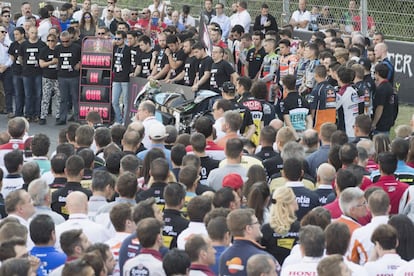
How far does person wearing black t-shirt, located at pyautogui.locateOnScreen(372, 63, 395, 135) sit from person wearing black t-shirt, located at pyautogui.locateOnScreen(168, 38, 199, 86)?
3648 mm

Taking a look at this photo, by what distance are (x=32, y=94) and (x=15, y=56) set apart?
32.0 inches

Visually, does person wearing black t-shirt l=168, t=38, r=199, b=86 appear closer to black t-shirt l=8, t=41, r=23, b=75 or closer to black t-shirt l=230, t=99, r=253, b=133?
black t-shirt l=8, t=41, r=23, b=75

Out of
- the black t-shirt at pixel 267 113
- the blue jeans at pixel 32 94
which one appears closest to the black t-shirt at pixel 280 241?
the black t-shirt at pixel 267 113

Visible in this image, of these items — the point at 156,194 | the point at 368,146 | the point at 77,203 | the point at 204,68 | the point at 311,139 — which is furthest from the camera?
the point at 204,68

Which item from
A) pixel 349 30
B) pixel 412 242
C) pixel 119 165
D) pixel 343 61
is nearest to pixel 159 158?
pixel 119 165

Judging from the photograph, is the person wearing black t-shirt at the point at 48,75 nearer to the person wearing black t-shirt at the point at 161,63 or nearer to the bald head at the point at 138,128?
the person wearing black t-shirt at the point at 161,63

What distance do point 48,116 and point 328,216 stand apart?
538 inches

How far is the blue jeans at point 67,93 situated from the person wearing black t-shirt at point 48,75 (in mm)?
154

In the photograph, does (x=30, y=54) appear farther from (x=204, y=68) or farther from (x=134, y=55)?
(x=204, y=68)

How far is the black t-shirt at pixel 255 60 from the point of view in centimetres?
2117

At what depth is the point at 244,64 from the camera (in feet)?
70.8

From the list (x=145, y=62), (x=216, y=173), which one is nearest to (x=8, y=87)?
(x=145, y=62)

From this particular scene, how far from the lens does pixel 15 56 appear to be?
21.6 metres

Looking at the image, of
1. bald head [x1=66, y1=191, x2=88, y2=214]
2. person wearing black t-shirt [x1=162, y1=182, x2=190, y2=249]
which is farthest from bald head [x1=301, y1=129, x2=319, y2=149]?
bald head [x1=66, y1=191, x2=88, y2=214]
